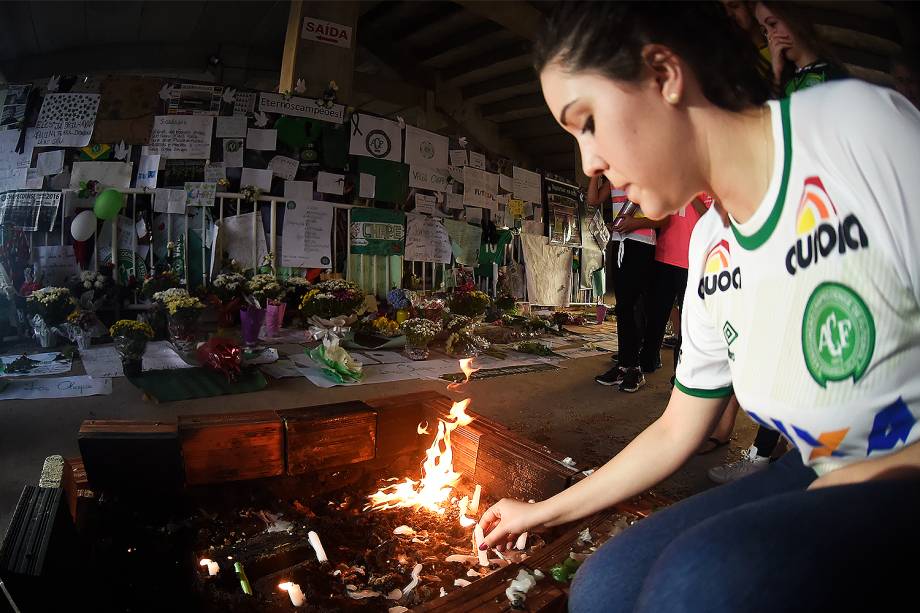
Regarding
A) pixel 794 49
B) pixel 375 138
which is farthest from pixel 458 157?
pixel 794 49

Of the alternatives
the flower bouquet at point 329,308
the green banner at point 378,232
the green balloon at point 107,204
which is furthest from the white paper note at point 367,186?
the green balloon at point 107,204

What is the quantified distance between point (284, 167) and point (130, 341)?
3.06 meters

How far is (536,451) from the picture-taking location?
128cm

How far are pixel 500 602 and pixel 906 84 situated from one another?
6.20ft

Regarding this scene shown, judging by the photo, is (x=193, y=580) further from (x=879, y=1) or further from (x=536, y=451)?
(x=879, y=1)

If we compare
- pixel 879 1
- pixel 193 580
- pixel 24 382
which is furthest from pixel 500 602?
pixel 879 1

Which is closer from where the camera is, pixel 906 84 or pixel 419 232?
pixel 906 84

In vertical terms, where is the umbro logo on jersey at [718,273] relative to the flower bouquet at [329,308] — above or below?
above

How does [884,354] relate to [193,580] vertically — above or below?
above

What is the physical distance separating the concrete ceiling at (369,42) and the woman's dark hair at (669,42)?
6339mm

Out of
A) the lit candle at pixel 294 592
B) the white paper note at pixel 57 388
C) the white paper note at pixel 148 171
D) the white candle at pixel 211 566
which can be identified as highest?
the white paper note at pixel 148 171

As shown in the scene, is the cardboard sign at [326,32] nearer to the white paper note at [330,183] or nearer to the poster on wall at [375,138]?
the poster on wall at [375,138]

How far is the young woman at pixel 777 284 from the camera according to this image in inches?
22.0

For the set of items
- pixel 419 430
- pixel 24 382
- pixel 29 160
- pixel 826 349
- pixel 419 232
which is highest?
pixel 29 160
